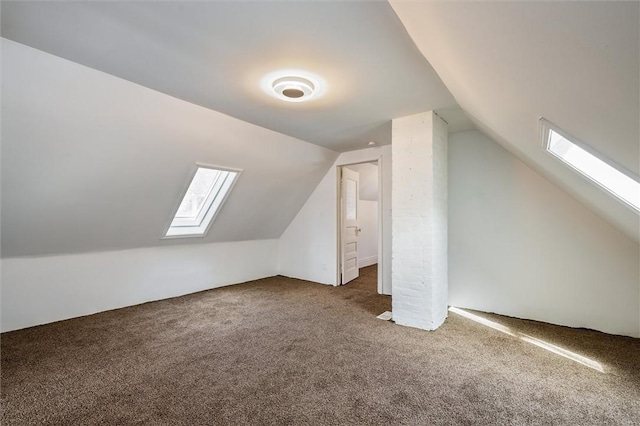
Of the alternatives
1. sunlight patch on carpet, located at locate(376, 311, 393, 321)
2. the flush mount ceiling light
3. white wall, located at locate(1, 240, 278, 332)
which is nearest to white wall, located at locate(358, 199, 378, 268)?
white wall, located at locate(1, 240, 278, 332)

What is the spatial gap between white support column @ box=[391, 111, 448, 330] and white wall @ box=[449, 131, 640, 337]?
Answer: 65 cm

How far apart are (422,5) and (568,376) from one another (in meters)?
2.66

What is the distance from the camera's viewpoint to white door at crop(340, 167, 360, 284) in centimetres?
502

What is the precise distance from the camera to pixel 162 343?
2.67 meters

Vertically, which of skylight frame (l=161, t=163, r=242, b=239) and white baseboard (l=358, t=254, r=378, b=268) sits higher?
skylight frame (l=161, t=163, r=242, b=239)

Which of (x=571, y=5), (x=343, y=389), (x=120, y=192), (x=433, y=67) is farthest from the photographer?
(x=120, y=192)

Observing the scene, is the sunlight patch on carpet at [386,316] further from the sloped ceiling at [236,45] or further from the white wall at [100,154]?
→ the white wall at [100,154]

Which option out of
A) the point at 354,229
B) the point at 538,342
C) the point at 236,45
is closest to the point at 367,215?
the point at 354,229

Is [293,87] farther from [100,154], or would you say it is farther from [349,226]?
[349,226]

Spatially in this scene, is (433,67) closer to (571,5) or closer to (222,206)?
(571,5)

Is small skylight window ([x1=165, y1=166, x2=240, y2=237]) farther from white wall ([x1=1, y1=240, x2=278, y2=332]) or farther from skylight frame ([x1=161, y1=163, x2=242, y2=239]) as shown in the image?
white wall ([x1=1, y1=240, x2=278, y2=332])

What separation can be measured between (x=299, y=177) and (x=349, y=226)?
4.32 ft

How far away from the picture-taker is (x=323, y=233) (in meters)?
5.07

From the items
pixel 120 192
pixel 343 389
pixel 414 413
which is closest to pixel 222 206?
pixel 120 192
